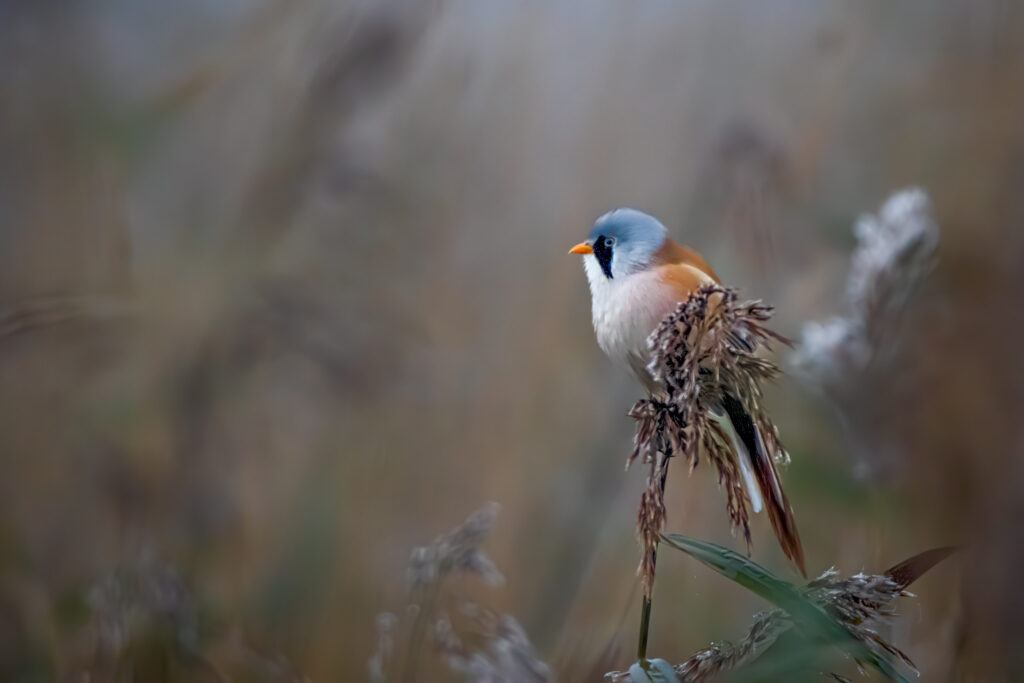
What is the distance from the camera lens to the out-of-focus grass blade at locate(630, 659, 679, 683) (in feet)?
1.80

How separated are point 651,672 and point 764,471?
248 mm

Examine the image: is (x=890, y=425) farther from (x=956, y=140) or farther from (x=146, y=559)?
(x=146, y=559)

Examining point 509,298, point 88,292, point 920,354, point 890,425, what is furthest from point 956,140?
point 88,292

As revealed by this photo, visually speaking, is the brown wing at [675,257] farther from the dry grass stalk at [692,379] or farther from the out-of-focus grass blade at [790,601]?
the out-of-focus grass blade at [790,601]

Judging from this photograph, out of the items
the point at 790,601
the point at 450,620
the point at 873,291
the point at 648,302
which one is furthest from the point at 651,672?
the point at 873,291

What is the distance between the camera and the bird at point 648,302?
2.45 feet

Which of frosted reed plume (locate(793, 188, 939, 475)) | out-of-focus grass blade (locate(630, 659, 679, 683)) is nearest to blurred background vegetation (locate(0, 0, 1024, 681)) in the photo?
frosted reed plume (locate(793, 188, 939, 475))

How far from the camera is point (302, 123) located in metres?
1.09

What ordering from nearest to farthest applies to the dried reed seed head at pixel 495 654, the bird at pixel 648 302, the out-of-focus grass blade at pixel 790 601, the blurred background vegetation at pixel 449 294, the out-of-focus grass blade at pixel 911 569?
the out-of-focus grass blade at pixel 790 601 → the out-of-focus grass blade at pixel 911 569 → the bird at pixel 648 302 → the dried reed seed head at pixel 495 654 → the blurred background vegetation at pixel 449 294

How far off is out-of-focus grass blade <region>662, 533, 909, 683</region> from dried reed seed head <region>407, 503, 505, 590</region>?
0.45 meters

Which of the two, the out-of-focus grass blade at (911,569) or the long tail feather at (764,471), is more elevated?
the long tail feather at (764,471)

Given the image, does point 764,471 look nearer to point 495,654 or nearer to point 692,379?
point 692,379

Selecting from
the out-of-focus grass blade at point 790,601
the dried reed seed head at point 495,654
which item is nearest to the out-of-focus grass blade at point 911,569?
the out-of-focus grass blade at point 790,601

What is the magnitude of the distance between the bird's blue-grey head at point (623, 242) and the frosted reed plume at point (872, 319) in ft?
0.98
